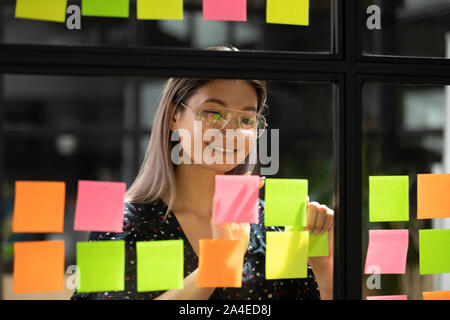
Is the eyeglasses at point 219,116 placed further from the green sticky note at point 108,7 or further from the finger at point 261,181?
the green sticky note at point 108,7

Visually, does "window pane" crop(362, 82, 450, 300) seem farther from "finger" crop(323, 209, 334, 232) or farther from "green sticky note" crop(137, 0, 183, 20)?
"green sticky note" crop(137, 0, 183, 20)

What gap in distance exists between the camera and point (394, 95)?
7.60 ft

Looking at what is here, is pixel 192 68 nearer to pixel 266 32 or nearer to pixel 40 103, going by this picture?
pixel 266 32

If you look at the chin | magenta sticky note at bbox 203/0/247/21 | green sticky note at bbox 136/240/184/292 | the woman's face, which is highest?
magenta sticky note at bbox 203/0/247/21

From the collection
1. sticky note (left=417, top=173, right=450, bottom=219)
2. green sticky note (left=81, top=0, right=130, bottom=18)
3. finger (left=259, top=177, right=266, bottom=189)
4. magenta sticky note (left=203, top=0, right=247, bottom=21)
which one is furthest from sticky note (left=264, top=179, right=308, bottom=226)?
green sticky note (left=81, top=0, right=130, bottom=18)

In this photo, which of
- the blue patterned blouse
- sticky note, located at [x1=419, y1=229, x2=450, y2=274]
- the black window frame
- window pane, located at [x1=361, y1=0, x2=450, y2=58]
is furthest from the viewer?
window pane, located at [x1=361, y1=0, x2=450, y2=58]

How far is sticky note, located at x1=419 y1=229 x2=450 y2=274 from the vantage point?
1312 millimetres

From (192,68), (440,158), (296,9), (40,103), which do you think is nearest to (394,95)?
(440,158)

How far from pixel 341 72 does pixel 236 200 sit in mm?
432

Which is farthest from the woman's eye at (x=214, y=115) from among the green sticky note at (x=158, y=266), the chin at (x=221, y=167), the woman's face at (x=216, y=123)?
the green sticky note at (x=158, y=266)

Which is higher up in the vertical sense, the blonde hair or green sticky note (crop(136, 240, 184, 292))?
the blonde hair

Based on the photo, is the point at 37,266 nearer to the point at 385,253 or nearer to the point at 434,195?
the point at 385,253

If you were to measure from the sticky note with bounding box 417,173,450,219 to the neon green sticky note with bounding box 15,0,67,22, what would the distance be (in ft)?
3.49
